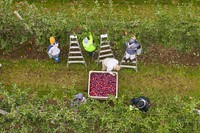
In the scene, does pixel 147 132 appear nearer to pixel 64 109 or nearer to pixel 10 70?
pixel 64 109

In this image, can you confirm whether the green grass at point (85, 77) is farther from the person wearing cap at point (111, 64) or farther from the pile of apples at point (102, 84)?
the person wearing cap at point (111, 64)

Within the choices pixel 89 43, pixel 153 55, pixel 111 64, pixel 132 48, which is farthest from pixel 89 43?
pixel 153 55

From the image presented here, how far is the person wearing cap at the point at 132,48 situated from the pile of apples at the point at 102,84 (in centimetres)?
→ 112

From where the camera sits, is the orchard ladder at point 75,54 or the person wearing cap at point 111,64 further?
the orchard ladder at point 75,54

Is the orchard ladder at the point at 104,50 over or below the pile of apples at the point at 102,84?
over

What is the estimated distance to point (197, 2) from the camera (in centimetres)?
1477

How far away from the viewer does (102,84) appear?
12297 mm

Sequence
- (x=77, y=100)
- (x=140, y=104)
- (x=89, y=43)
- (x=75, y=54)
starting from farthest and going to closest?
1. (x=75, y=54)
2. (x=89, y=43)
3. (x=140, y=104)
4. (x=77, y=100)

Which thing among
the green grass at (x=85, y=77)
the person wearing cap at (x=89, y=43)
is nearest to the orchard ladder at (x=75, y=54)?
the green grass at (x=85, y=77)

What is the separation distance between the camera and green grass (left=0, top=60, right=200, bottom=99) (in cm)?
1300

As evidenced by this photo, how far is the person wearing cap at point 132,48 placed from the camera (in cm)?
1168

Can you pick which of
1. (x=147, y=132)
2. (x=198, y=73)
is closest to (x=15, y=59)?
(x=147, y=132)

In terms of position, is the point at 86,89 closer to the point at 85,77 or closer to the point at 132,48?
the point at 85,77

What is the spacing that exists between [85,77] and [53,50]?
1.90m
